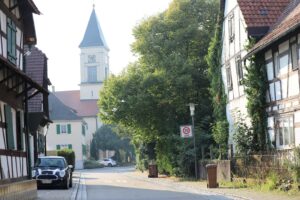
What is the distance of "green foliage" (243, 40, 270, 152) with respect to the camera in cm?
2749

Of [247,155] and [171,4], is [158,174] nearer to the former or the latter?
[171,4]

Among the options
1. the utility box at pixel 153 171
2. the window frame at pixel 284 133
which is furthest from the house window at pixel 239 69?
the utility box at pixel 153 171

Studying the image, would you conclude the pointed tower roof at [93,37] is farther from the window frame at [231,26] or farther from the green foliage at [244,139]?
the green foliage at [244,139]


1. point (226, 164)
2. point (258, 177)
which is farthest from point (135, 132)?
point (258, 177)

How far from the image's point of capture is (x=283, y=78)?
25203mm

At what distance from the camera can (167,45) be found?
40.7m

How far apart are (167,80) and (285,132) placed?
47.3 ft

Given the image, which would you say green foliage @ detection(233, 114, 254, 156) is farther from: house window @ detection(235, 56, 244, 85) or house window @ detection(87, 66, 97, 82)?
house window @ detection(87, 66, 97, 82)

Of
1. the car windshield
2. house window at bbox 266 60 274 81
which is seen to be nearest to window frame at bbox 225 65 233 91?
house window at bbox 266 60 274 81

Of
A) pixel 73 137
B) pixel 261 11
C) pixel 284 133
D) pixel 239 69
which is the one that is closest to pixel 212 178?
pixel 284 133

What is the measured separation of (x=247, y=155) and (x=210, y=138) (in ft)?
30.1

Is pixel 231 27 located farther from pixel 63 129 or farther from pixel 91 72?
pixel 91 72

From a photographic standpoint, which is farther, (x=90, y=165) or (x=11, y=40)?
(x=90, y=165)

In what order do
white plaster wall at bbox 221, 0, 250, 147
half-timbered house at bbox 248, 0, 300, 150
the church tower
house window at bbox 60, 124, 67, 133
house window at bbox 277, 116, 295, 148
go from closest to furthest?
half-timbered house at bbox 248, 0, 300, 150 < house window at bbox 277, 116, 295, 148 < white plaster wall at bbox 221, 0, 250, 147 < house window at bbox 60, 124, 67, 133 < the church tower
